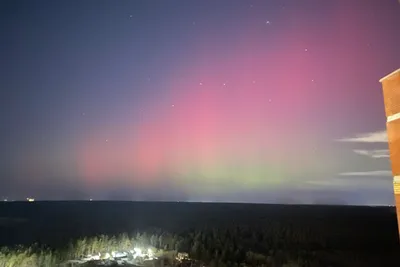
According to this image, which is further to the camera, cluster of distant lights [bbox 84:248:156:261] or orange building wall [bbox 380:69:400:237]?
cluster of distant lights [bbox 84:248:156:261]

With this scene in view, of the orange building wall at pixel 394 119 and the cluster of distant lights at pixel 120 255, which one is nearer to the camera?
the orange building wall at pixel 394 119

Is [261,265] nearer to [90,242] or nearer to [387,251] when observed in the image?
[90,242]

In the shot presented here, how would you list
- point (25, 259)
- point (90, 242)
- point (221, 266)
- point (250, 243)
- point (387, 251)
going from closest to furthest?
point (25, 259) → point (221, 266) → point (90, 242) → point (250, 243) → point (387, 251)

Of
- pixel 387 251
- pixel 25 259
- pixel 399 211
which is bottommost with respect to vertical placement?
pixel 387 251

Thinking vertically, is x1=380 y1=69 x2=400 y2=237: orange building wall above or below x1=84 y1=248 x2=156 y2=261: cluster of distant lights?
above

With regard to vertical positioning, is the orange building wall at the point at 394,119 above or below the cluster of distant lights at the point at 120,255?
above

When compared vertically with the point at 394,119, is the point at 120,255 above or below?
below

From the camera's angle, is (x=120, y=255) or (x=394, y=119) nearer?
(x=394, y=119)

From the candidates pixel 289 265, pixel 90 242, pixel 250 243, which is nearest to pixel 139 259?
pixel 90 242
